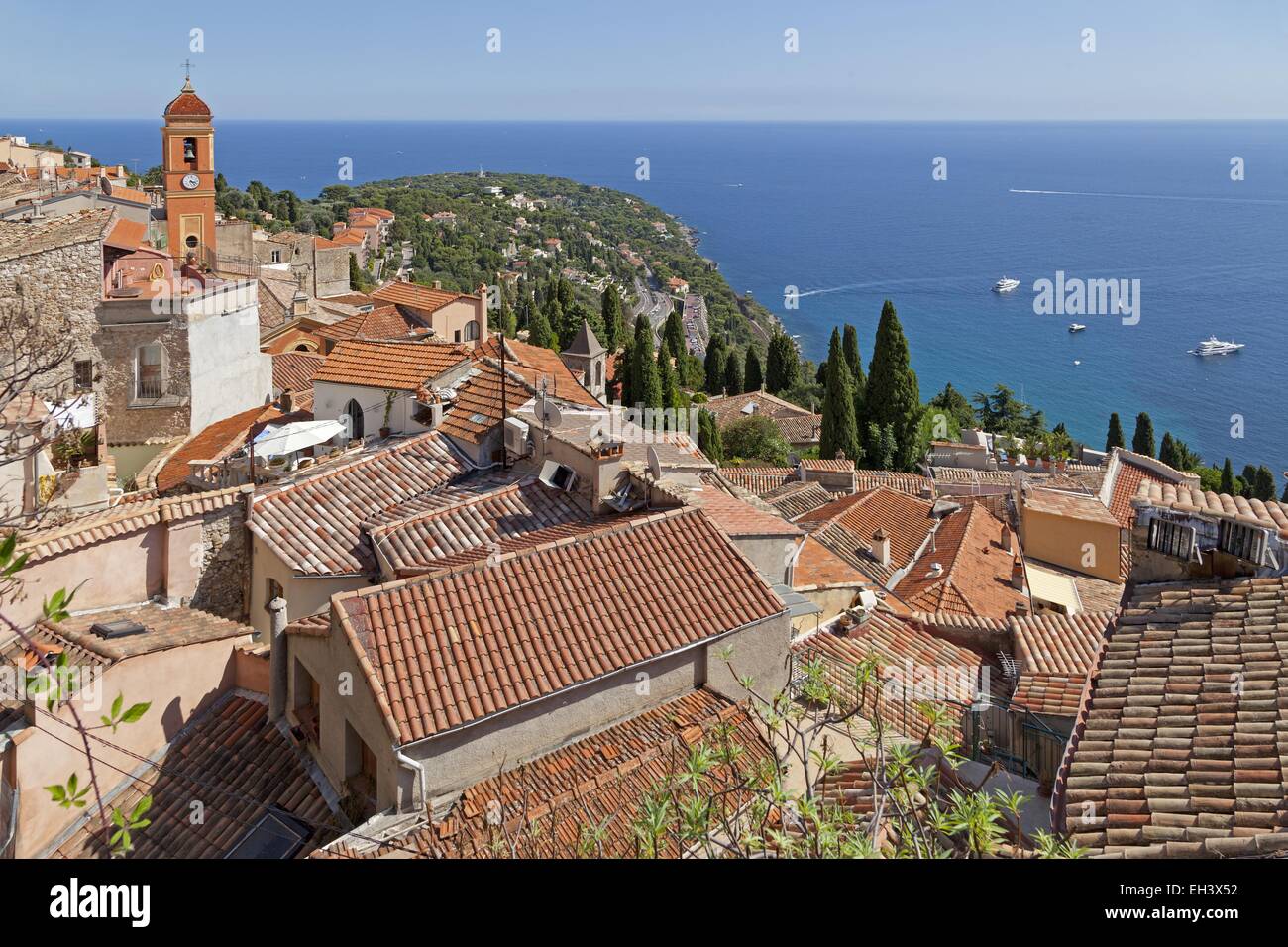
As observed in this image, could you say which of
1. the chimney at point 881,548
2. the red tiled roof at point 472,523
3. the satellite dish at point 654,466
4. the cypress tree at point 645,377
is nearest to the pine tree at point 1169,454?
the cypress tree at point 645,377

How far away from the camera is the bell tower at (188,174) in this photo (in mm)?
23703

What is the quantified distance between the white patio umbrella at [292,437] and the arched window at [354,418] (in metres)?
0.37

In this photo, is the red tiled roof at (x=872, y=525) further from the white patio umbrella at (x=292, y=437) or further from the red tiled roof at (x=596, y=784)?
the red tiled roof at (x=596, y=784)

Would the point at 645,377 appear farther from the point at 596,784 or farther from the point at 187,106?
the point at 596,784

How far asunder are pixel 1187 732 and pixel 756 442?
2798 cm

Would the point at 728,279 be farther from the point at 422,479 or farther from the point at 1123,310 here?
the point at 422,479

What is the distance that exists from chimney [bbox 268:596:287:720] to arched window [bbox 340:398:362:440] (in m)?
6.14

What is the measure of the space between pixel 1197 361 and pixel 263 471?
76.2 m

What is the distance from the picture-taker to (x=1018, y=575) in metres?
15.4

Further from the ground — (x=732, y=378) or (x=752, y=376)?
(x=752, y=376)
